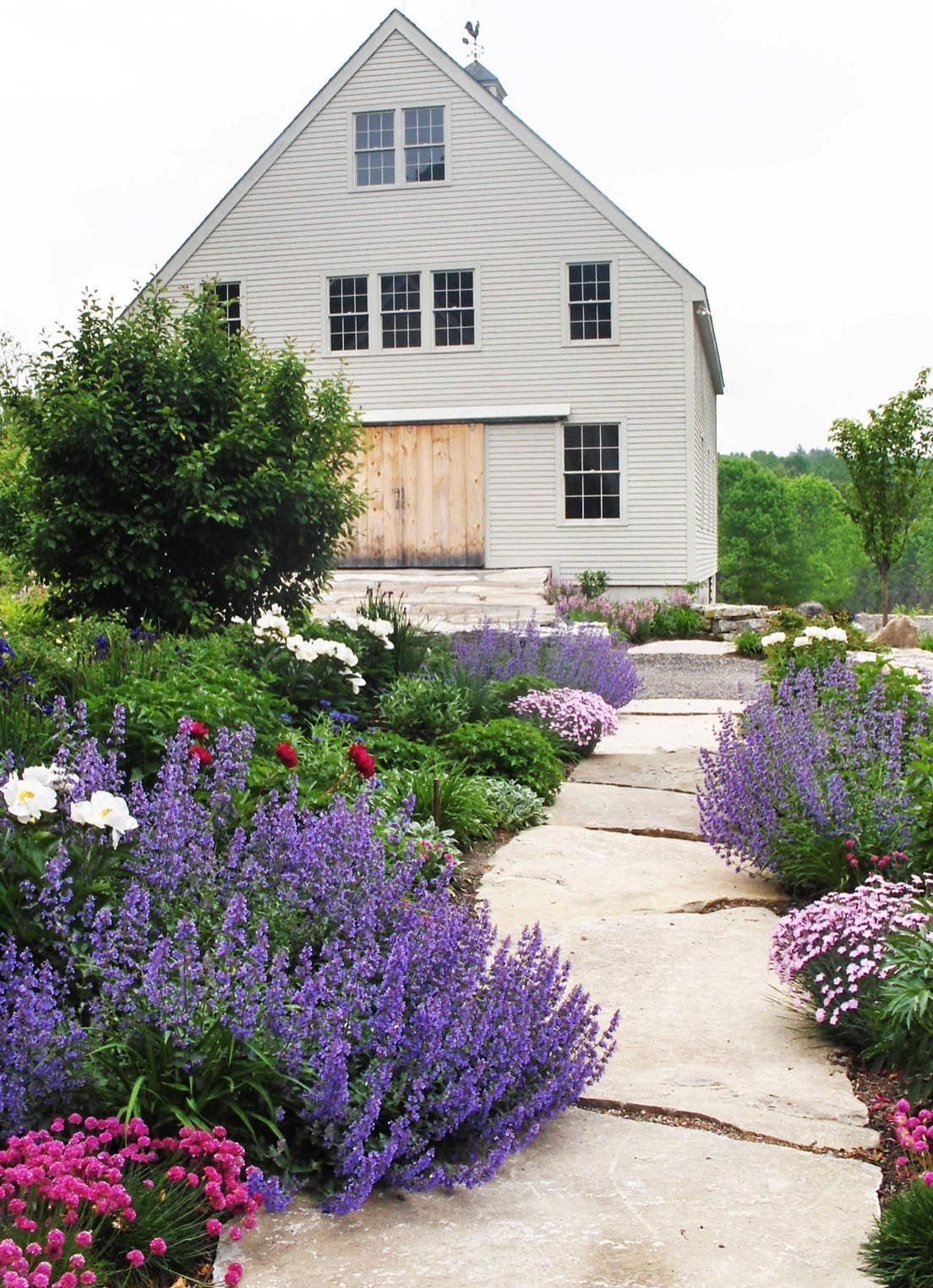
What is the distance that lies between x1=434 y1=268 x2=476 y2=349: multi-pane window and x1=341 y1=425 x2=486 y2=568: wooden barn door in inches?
60.0

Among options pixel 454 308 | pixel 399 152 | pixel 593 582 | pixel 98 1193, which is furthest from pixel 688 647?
pixel 98 1193

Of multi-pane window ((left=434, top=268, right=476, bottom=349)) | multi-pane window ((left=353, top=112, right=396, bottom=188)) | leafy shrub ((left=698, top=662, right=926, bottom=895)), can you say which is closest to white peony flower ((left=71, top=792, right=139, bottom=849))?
leafy shrub ((left=698, top=662, right=926, bottom=895))

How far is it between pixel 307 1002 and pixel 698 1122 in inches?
41.3

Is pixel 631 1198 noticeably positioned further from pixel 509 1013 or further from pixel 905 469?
pixel 905 469

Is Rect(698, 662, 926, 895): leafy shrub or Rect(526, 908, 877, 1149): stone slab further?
Rect(698, 662, 926, 895): leafy shrub

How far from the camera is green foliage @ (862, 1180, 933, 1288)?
94.4 inches

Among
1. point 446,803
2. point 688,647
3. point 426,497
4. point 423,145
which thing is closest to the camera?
point 446,803

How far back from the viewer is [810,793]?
4.78 m

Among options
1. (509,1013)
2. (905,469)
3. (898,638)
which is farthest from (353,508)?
(905,469)

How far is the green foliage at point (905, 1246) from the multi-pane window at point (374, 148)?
809 inches

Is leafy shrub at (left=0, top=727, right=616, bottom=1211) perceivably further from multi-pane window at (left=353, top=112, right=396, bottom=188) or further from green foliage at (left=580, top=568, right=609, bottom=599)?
multi-pane window at (left=353, top=112, right=396, bottom=188)

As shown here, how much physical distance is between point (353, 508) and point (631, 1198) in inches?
298

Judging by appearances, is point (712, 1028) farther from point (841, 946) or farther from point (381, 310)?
point (381, 310)

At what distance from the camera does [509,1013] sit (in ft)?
10.1
